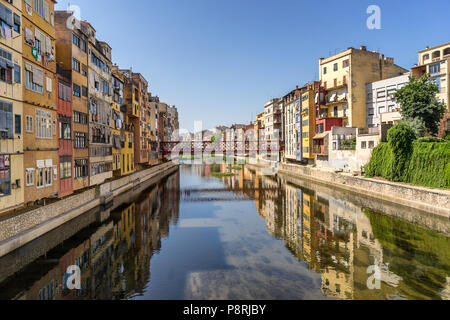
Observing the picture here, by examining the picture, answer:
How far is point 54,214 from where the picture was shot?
20453mm

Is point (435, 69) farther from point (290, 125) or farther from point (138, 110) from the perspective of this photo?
point (138, 110)

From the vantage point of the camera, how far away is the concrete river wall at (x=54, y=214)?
15422 mm

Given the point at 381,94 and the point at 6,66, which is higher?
the point at 381,94

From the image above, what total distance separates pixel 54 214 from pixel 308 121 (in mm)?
47544

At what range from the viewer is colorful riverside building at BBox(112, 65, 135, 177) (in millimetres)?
37344

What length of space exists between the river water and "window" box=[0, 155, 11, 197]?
3846 mm

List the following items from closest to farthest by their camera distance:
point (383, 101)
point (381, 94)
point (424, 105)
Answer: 1. point (424, 105)
2. point (383, 101)
3. point (381, 94)

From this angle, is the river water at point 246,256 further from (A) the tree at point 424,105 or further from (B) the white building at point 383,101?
(B) the white building at point 383,101

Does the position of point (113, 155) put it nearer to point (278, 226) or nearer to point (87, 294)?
point (278, 226)

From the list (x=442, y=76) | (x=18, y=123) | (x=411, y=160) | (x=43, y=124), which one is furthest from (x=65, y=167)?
(x=442, y=76)

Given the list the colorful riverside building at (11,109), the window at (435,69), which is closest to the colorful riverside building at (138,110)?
the colorful riverside building at (11,109)

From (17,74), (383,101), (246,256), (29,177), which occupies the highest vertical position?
(383,101)
